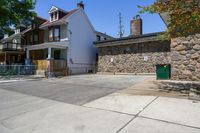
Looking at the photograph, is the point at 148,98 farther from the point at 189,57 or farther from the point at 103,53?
the point at 103,53

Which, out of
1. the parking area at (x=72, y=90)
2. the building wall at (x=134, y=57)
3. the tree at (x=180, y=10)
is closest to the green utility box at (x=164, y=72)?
the parking area at (x=72, y=90)

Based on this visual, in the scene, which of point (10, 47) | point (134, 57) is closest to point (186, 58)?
point (134, 57)

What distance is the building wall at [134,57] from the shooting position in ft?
60.9

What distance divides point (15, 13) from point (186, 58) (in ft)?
69.4

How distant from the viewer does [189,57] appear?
39.8 feet

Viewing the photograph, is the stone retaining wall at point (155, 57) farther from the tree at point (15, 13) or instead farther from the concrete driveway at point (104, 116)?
the tree at point (15, 13)

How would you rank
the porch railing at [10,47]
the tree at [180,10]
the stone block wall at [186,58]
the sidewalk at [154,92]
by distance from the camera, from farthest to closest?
the porch railing at [10,47] → the stone block wall at [186,58] → the tree at [180,10] → the sidewalk at [154,92]

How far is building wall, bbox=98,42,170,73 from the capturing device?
60.9 ft

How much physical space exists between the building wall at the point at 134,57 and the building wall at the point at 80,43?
2751mm

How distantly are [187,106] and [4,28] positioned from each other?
Result: 25.4m

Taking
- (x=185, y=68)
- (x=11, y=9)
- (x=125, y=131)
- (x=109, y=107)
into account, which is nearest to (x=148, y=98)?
(x=109, y=107)

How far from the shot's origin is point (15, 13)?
24.1 meters

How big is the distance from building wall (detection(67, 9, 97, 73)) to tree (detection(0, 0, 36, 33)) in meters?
6.24

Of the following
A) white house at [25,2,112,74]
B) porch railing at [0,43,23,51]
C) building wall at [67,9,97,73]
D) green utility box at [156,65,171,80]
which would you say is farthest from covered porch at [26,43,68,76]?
green utility box at [156,65,171,80]
